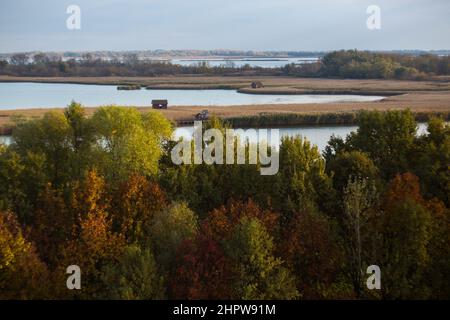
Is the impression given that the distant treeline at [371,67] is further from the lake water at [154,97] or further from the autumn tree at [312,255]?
A: the autumn tree at [312,255]

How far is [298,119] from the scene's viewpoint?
6712cm

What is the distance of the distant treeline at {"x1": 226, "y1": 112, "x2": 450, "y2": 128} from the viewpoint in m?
65.4

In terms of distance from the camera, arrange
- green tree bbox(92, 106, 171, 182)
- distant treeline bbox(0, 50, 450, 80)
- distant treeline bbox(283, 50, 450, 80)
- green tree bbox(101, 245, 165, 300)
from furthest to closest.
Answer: distant treeline bbox(0, 50, 450, 80) < distant treeline bbox(283, 50, 450, 80) < green tree bbox(92, 106, 171, 182) < green tree bbox(101, 245, 165, 300)

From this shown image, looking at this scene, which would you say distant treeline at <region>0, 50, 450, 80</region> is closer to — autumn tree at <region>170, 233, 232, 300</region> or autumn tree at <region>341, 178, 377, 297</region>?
autumn tree at <region>341, 178, 377, 297</region>

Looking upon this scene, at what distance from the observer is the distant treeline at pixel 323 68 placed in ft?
421

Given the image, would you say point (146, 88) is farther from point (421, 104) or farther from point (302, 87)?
point (421, 104)

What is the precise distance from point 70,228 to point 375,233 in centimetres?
1165
